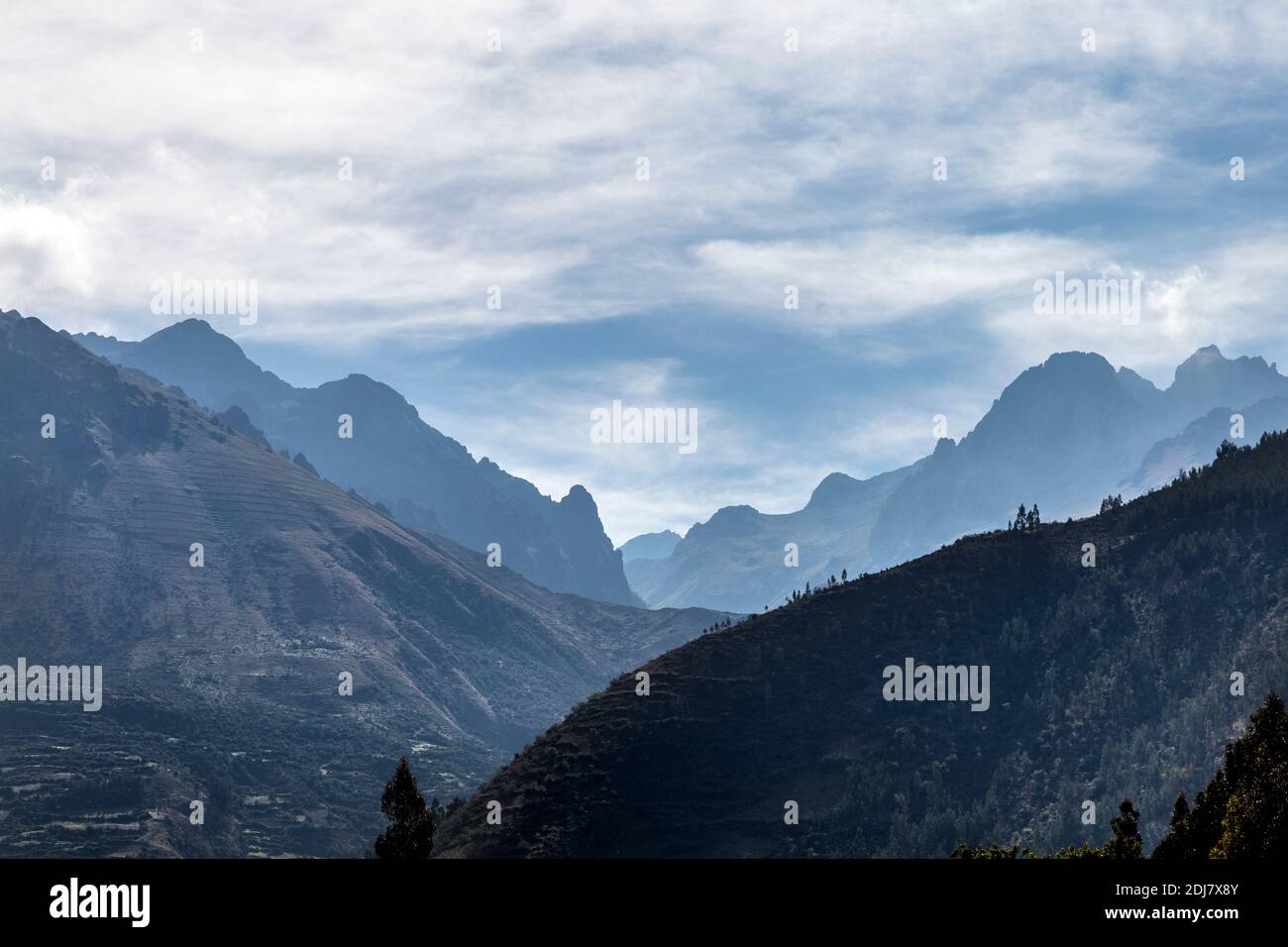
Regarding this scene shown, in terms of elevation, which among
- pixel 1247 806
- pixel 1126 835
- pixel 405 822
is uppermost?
pixel 1247 806

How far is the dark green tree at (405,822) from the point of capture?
8669cm

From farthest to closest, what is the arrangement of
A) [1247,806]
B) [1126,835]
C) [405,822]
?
[405,822]
[1126,835]
[1247,806]

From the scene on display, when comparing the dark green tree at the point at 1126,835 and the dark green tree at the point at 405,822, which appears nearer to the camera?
the dark green tree at the point at 1126,835

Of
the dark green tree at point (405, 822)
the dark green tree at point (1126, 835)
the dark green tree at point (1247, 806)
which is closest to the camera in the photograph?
the dark green tree at point (1247, 806)

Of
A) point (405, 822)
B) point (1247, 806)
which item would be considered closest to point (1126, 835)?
point (1247, 806)

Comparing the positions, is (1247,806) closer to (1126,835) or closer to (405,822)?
(1126,835)

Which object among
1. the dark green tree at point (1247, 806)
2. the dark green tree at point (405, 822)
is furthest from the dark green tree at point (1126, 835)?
the dark green tree at point (405, 822)

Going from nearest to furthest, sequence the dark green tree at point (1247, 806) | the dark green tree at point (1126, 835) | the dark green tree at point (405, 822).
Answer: the dark green tree at point (1247, 806) → the dark green tree at point (1126, 835) → the dark green tree at point (405, 822)

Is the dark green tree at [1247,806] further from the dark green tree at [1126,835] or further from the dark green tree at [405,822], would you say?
the dark green tree at [405,822]

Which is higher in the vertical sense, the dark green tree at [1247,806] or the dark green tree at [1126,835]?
the dark green tree at [1247,806]

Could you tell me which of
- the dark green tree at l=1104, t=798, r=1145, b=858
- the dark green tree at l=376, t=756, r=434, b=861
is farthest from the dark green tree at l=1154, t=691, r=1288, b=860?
the dark green tree at l=376, t=756, r=434, b=861

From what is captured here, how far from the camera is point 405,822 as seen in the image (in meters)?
87.3
